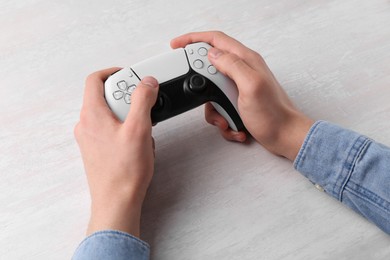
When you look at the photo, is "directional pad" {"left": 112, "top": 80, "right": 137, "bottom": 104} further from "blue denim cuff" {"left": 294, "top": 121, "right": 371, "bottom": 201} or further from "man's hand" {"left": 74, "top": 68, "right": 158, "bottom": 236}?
"blue denim cuff" {"left": 294, "top": 121, "right": 371, "bottom": 201}

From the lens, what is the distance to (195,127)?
0.70 m

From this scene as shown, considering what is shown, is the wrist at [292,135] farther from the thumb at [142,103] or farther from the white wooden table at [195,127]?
the thumb at [142,103]

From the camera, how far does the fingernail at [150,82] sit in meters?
0.62

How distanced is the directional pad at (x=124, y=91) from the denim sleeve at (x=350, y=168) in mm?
219

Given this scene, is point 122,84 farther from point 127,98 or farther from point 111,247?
point 111,247

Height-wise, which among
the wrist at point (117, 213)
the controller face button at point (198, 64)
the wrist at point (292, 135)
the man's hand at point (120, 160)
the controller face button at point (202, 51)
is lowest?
the wrist at point (292, 135)

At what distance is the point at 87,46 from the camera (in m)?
0.78

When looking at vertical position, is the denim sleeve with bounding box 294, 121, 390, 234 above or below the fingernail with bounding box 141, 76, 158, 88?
below

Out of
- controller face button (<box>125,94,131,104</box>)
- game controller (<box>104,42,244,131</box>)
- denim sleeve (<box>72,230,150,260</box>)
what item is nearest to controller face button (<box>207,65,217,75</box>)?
game controller (<box>104,42,244,131</box>)

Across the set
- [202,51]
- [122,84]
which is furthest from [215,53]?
[122,84]

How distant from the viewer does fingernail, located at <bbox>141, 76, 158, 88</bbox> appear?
62cm

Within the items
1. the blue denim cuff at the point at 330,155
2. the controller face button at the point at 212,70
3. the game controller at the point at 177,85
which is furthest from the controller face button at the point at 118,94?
the blue denim cuff at the point at 330,155

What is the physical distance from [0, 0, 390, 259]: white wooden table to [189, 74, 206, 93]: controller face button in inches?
3.2

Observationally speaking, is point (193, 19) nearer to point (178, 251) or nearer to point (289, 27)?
point (289, 27)
